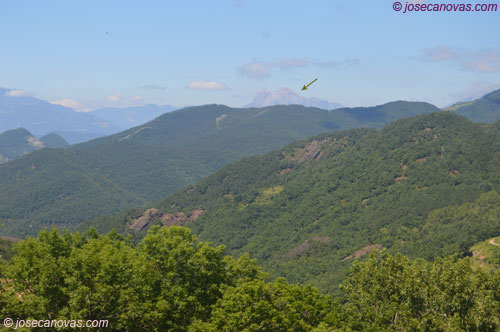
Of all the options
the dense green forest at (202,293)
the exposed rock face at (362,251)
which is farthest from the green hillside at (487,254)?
the dense green forest at (202,293)

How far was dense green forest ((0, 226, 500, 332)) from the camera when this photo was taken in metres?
39.2

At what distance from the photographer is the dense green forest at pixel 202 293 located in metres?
39.2

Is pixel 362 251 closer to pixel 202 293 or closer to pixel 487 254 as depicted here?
pixel 487 254

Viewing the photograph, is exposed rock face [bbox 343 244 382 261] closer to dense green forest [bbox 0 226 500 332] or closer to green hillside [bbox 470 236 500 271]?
green hillside [bbox 470 236 500 271]

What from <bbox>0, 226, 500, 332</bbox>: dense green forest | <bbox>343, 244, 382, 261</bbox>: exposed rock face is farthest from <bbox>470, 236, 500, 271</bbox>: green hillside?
<bbox>0, 226, 500, 332</bbox>: dense green forest

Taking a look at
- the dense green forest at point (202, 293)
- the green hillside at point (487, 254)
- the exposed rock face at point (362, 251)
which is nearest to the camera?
the dense green forest at point (202, 293)

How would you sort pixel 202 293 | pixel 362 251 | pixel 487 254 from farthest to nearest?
pixel 362 251 < pixel 487 254 < pixel 202 293

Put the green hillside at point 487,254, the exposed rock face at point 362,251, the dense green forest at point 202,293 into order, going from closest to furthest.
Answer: the dense green forest at point 202,293 → the green hillside at point 487,254 → the exposed rock face at point 362,251

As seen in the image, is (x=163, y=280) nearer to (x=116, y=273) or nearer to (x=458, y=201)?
(x=116, y=273)

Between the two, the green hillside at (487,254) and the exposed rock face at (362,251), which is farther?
the exposed rock face at (362,251)

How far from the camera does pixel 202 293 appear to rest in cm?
5003

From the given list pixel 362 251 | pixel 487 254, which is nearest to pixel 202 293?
pixel 487 254

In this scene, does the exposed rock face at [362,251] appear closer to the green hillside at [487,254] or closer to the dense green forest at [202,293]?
the green hillside at [487,254]

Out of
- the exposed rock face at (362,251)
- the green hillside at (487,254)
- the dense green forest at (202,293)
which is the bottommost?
the exposed rock face at (362,251)
